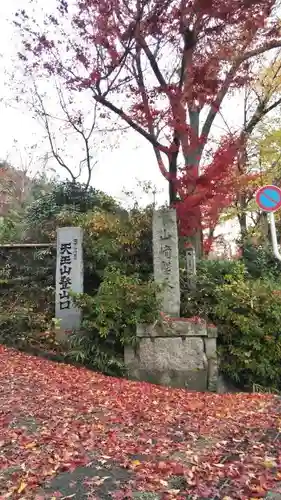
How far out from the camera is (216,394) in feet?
23.4

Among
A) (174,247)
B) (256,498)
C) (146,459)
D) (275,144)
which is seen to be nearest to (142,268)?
(174,247)

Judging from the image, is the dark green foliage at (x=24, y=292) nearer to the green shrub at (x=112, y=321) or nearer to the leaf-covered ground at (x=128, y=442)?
the green shrub at (x=112, y=321)

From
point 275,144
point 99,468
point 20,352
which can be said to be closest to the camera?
point 99,468

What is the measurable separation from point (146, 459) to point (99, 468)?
440 millimetres

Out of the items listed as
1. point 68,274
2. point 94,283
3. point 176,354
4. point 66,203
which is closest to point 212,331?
point 176,354

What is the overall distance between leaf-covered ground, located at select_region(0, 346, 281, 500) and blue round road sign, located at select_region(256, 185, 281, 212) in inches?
117

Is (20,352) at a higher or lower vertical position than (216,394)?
higher

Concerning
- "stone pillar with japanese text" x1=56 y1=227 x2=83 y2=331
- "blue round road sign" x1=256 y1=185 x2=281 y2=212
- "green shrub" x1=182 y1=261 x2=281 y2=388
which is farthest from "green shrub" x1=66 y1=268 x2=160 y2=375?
"blue round road sign" x1=256 y1=185 x2=281 y2=212

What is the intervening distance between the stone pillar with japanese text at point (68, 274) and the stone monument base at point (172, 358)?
4.17ft

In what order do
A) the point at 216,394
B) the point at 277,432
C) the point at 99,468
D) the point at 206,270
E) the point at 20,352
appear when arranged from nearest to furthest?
1. the point at 99,468
2. the point at 277,432
3. the point at 216,394
4. the point at 20,352
5. the point at 206,270

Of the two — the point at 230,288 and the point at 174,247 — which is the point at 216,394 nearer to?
the point at 230,288

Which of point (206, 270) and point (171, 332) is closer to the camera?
point (171, 332)

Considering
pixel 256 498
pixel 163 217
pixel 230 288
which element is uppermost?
pixel 163 217

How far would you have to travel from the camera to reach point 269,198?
7.23 meters
